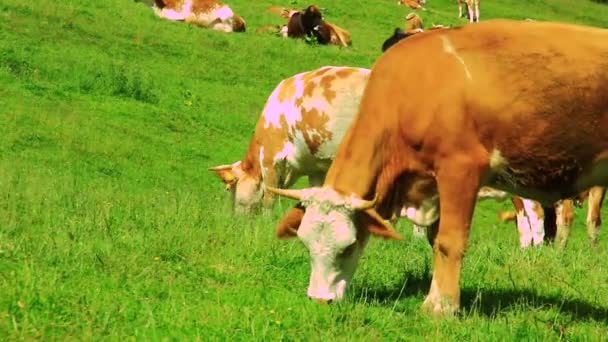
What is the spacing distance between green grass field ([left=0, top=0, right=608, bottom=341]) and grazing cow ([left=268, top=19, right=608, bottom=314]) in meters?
0.50

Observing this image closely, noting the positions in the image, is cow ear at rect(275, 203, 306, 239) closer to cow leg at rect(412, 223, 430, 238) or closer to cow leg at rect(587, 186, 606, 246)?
cow leg at rect(412, 223, 430, 238)

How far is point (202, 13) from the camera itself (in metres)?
29.5

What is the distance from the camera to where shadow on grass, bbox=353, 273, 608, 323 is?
8.30 meters

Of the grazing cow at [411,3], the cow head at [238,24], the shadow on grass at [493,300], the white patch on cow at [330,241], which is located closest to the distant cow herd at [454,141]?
the white patch on cow at [330,241]

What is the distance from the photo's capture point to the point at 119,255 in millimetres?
8523

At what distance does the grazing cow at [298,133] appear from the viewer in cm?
1341

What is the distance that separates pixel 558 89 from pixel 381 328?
96.1 inches

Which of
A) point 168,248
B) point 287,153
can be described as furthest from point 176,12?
point 168,248

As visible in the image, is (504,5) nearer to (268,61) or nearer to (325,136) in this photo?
(268,61)

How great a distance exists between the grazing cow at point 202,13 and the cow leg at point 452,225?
21394 mm

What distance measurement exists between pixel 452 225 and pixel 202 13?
22265 mm

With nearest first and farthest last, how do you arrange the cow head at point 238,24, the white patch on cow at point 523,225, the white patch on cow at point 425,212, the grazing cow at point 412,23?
the white patch on cow at point 425,212 < the white patch on cow at point 523,225 < the cow head at point 238,24 < the grazing cow at point 412,23

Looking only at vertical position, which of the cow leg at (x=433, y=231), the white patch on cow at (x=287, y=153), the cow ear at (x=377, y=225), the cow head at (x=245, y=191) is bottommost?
the cow head at (x=245, y=191)

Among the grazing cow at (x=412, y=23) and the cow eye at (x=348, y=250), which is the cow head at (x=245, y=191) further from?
the grazing cow at (x=412, y=23)
